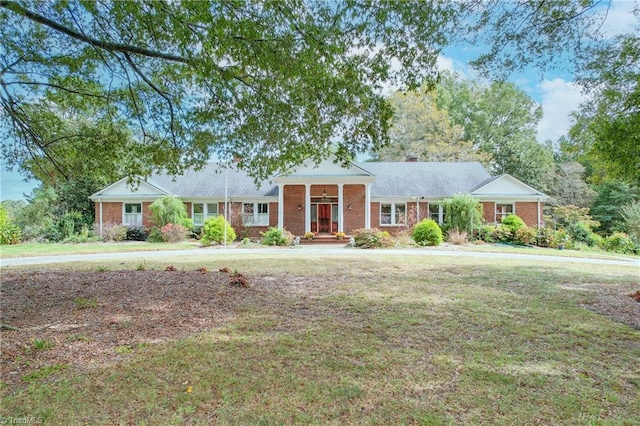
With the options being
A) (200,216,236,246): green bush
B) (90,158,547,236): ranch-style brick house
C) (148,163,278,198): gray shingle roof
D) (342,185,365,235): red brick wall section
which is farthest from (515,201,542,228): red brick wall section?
(200,216,236,246): green bush

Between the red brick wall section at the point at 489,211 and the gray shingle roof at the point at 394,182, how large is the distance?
1.51 meters

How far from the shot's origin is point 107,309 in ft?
18.1

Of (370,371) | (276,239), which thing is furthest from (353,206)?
(370,371)

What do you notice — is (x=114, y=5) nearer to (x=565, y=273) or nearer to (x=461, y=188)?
(x=565, y=273)

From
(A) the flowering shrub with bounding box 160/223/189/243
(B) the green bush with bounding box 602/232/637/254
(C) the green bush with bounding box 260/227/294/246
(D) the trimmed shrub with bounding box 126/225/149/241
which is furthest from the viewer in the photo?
(D) the trimmed shrub with bounding box 126/225/149/241

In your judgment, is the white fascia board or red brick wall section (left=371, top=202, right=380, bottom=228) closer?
the white fascia board

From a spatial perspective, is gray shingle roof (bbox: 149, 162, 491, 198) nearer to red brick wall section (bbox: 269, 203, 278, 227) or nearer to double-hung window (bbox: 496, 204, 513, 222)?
Answer: red brick wall section (bbox: 269, 203, 278, 227)

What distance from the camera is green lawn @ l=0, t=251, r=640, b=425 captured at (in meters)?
2.80

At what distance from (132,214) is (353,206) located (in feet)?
49.2

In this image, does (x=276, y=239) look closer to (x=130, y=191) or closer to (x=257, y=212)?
(x=257, y=212)

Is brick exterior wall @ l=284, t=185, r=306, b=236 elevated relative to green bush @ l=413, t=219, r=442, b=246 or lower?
elevated

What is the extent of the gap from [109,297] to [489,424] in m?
6.16

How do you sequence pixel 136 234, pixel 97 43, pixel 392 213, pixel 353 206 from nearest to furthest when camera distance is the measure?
1. pixel 97 43
2. pixel 136 234
3. pixel 353 206
4. pixel 392 213

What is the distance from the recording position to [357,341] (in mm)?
4332
